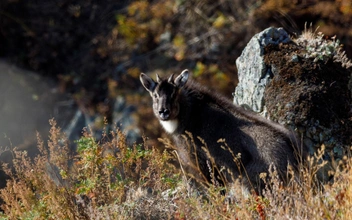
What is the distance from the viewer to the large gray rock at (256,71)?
360 inches

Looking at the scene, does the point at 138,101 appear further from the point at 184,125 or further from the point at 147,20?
the point at 184,125

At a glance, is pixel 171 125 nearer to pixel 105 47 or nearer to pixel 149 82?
pixel 149 82

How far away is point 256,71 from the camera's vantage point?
364 inches

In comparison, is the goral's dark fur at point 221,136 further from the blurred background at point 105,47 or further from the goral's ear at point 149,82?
the blurred background at point 105,47

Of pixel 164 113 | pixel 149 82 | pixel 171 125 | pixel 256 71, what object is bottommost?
pixel 171 125

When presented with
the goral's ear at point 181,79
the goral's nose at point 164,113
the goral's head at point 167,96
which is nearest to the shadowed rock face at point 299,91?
the goral's ear at point 181,79

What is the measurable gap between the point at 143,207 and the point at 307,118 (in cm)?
284

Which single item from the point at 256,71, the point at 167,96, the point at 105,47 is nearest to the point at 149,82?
the point at 167,96

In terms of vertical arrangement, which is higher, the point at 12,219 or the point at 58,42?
the point at 58,42

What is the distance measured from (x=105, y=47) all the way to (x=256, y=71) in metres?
11.0

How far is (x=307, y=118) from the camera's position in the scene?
8.59m

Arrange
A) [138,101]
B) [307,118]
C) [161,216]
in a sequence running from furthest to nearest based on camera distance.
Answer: [138,101] → [307,118] → [161,216]

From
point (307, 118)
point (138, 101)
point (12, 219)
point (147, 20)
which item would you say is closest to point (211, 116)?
point (307, 118)

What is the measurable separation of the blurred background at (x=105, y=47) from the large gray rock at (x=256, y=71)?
27.4ft
